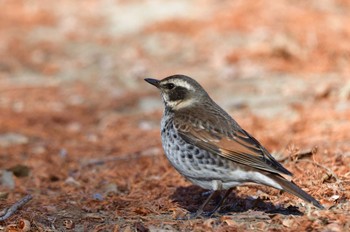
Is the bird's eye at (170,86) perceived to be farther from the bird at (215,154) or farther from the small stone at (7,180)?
the small stone at (7,180)

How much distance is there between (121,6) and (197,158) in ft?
45.1

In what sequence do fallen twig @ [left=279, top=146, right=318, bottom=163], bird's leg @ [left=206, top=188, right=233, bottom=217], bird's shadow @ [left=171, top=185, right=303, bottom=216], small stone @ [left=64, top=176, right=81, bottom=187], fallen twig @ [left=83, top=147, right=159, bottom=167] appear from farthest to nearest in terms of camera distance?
fallen twig @ [left=83, top=147, right=159, bottom=167], small stone @ [left=64, top=176, right=81, bottom=187], fallen twig @ [left=279, top=146, right=318, bottom=163], bird's leg @ [left=206, top=188, right=233, bottom=217], bird's shadow @ [left=171, top=185, right=303, bottom=216]

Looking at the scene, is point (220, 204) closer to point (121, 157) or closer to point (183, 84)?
point (183, 84)

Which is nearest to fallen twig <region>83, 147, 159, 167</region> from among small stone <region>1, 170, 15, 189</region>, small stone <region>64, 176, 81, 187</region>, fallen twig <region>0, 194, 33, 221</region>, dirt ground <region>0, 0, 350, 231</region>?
dirt ground <region>0, 0, 350, 231</region>

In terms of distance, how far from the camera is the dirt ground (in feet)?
22.1

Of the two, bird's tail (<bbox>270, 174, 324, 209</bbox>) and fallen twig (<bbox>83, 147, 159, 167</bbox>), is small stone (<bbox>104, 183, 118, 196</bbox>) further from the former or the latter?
bird's tail (<bbox>270, 174, 324, 209</bbox>)

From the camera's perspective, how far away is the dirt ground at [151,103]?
22.1ft

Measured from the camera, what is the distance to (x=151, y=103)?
12633mm

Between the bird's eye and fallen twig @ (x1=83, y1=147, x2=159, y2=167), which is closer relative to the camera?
the bird's eye

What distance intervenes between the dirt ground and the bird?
0.30m

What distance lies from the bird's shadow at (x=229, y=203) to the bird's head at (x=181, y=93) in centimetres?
98

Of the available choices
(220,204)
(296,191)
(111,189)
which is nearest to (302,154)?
(220,204)

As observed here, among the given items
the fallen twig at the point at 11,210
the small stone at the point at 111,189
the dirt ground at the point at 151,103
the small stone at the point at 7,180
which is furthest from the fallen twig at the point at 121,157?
the fallen twig at the point at 11,210

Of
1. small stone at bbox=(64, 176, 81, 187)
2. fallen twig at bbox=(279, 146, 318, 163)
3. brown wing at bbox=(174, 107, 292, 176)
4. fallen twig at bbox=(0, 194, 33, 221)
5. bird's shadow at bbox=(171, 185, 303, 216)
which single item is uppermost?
brown wing at bbox=(174, 107, 292, 176)
